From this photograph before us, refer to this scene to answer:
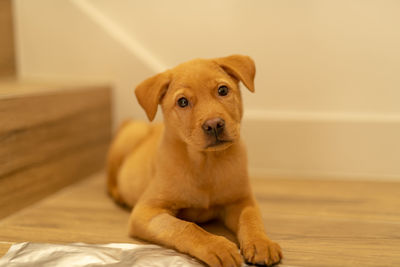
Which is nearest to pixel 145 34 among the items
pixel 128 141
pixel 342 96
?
pixel 128 141

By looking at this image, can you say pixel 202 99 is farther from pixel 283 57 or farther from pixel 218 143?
pixel 283 57

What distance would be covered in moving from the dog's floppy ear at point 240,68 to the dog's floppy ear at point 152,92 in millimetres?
256

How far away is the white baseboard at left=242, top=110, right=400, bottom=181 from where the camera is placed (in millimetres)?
2572

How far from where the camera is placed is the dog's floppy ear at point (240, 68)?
173 centimetres

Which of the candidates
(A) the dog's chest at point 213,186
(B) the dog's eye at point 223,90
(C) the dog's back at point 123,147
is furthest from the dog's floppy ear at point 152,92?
(C) the dog's back at point 123,147

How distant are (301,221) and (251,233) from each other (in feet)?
1.54

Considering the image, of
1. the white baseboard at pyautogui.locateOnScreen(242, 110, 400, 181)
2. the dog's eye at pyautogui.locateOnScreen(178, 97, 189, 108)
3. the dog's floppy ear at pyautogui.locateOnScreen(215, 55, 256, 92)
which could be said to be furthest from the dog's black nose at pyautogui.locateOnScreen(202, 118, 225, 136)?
the white baseboard at pyautogui.locateOnScreen(242, 110, 400, 181)

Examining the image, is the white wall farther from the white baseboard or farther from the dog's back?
the dog's back

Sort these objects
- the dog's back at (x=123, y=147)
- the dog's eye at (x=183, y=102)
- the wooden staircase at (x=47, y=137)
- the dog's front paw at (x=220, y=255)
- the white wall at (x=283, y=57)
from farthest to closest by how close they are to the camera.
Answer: the white wall at (x=283, y=57) → the dog's back at (x=123, y=147) → the wooden staircase at (x=47, y=137) → the dog's eye at (x=183, y=102) → the dog's front paw at (x=220, y=255)

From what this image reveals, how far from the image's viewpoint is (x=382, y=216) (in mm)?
1957

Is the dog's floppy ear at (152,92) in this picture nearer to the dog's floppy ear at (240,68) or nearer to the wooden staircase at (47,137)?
the dog's floppy ear at (240,68)

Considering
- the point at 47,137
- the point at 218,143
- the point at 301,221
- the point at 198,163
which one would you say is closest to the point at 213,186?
the point at 198,163

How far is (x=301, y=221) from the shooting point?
1.92 meters

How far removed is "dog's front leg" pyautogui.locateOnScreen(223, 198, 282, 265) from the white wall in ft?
3.30
